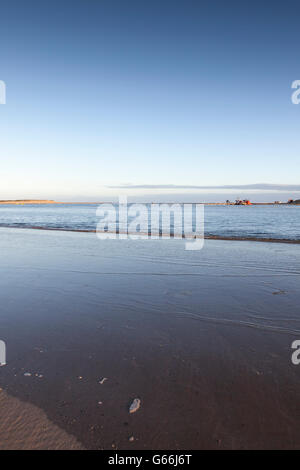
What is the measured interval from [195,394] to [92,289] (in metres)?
4.00

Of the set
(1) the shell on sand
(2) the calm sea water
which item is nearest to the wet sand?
(1) the shell on sand

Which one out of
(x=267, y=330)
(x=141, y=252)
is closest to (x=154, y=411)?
(x=267, y=330)

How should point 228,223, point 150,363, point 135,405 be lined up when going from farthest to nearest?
point 228,223 → point 150,363 → point 135,405

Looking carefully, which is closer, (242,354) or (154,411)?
(154,411)

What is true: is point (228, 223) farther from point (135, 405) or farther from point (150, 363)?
point (135, 405)

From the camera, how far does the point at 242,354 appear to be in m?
3.63

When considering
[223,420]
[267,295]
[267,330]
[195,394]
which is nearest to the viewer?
[223,420]

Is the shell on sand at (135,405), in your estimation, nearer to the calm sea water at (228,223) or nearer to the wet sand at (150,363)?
the wet sand at (150,363)

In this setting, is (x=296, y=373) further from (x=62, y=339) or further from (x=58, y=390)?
(x=62, y=339)

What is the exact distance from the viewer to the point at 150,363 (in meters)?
3.41

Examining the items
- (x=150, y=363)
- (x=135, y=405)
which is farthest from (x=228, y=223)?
(x=135, y=405)

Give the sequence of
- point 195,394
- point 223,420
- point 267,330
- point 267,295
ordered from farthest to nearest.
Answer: point 267,295 → point 267,330 → point 195,394 → point 223,420

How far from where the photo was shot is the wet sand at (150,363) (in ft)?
7.89

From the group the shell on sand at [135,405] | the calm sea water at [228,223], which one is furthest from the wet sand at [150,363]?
the calm sea water at [228,223]
